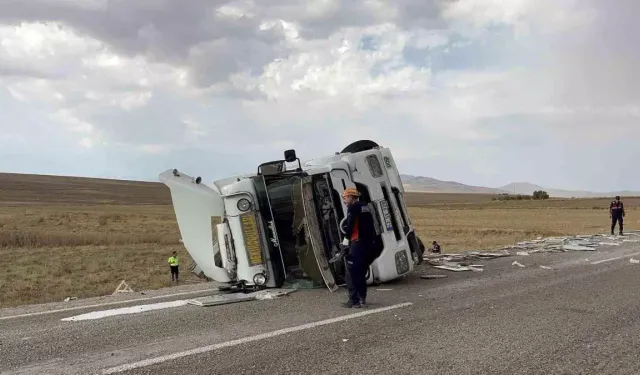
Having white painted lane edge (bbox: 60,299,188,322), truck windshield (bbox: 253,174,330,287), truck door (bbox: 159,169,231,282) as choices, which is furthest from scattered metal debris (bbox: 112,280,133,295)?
truck windshield (bbox: 253,174,330,287)

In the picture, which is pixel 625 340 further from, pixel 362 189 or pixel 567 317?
pixel 362 189

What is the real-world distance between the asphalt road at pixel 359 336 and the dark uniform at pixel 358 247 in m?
0.33

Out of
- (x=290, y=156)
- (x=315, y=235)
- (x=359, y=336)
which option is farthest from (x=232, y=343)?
(x=290, y=156)

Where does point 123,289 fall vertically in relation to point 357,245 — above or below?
below

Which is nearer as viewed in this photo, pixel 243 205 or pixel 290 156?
pixel 243 205

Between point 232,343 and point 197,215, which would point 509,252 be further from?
point 232,343

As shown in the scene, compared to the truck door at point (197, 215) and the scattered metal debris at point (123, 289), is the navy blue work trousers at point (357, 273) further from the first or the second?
the scattered metal debris at point (123, 289)

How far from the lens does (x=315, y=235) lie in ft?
27.1

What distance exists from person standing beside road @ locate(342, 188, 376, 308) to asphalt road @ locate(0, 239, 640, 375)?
302 millimetres

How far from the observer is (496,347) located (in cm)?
537

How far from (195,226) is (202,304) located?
1.55m

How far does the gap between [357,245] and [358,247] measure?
0.09ft

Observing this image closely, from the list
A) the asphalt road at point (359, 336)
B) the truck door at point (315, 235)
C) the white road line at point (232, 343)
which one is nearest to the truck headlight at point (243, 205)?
the truck door at point (315, 235)

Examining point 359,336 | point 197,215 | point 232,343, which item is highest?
point 197,215
